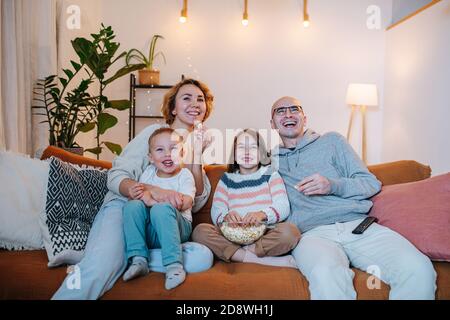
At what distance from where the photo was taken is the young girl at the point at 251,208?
5.02ft

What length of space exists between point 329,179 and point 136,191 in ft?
2.51

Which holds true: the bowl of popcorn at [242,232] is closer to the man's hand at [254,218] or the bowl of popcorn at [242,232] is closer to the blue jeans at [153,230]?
the man's hand at [254,218]

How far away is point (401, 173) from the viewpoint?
1.90 m

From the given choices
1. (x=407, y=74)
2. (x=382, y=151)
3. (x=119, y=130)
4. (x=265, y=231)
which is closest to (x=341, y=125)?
(x=382, y=151)

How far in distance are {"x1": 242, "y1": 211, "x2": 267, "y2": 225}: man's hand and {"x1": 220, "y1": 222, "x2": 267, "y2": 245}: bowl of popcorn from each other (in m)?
0.02

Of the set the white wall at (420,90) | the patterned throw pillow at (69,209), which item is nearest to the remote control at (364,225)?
the patterned throw pillow at (69,209)

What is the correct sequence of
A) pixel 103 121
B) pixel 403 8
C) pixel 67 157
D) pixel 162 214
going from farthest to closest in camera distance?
pixel 403 8, pixel 103 121, pixel 67 157, pixel 162 214

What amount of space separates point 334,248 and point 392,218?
302 millimetres

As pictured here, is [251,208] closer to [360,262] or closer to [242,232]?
[242,232]

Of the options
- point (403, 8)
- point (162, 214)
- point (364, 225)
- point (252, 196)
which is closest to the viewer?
point (162, 214)

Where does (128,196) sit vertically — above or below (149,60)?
below

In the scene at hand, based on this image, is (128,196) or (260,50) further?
(260,50)

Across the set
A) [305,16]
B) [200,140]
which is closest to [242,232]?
[200,140]
